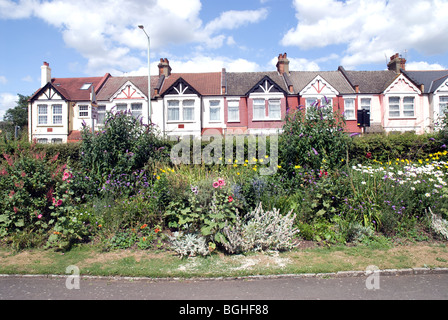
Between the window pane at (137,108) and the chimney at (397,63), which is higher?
the chimney at (397,63)

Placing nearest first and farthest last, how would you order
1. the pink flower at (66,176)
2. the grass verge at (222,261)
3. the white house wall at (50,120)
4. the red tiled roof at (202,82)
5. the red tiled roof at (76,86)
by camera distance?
1. the grass verge at (222,261)
2. the pink flower at (66,176)
3. the red tiled roof at (202,82)
4. the white house wall at (50,120)
5. the red tiled roof at (76,86)

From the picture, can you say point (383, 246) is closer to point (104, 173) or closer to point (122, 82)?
point (104, 173)

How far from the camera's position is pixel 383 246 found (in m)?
6.04

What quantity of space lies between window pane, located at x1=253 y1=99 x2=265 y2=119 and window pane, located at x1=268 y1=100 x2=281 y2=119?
605 millimetres

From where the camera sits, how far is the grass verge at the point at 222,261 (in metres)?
5.05

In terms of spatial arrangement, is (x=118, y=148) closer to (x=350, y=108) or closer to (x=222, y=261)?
(x=222, y=261)

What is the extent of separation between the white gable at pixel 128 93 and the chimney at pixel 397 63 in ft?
77.1

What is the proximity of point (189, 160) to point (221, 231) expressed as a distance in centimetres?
352

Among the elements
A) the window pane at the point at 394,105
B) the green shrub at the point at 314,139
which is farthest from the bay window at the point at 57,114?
the window pane at the point at 394,105

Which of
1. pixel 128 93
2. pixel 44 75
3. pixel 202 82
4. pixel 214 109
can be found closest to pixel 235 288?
pixel 214 109

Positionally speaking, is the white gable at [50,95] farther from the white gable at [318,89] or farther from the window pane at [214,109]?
the white gable at [318,89]

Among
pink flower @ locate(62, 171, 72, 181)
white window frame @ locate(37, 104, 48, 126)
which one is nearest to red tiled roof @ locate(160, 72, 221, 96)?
white window frame @ locate(37, 104, 48, 126)

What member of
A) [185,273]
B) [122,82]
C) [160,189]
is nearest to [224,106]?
[122,82]

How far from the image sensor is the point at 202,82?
28.5m
